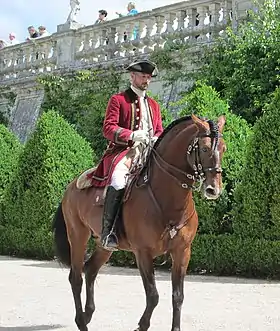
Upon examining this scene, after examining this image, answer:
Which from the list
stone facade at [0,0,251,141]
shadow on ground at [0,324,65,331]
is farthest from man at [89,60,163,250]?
stone facade at [0,0,251,141]

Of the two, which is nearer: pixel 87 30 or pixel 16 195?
pixel 16 195

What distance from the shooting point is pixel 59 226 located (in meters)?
7.50

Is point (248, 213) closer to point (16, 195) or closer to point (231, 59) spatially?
point (231, 59)

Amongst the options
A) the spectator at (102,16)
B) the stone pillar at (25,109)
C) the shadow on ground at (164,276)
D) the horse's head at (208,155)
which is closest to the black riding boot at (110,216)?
the horse's head at (208,155)

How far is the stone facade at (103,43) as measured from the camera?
48.7ft

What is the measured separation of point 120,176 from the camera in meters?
6.18

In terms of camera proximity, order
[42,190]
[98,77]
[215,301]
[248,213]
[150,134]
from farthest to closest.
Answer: [98,77] < [42,190] < [248,213] < [215,301] < [150,134]

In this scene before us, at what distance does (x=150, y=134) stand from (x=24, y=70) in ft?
45.7

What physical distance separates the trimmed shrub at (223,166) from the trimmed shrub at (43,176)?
3.01m

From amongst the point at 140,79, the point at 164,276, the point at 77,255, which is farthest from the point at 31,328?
the point at 164,276

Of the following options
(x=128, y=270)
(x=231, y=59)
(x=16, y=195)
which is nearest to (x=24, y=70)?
(x=16, y=195)

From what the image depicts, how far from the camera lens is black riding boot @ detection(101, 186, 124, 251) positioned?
6027 mm

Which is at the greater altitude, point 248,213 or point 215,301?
point 248,213

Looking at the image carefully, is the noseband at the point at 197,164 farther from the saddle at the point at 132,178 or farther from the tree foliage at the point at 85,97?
the tree foliage at the point at 85,97
